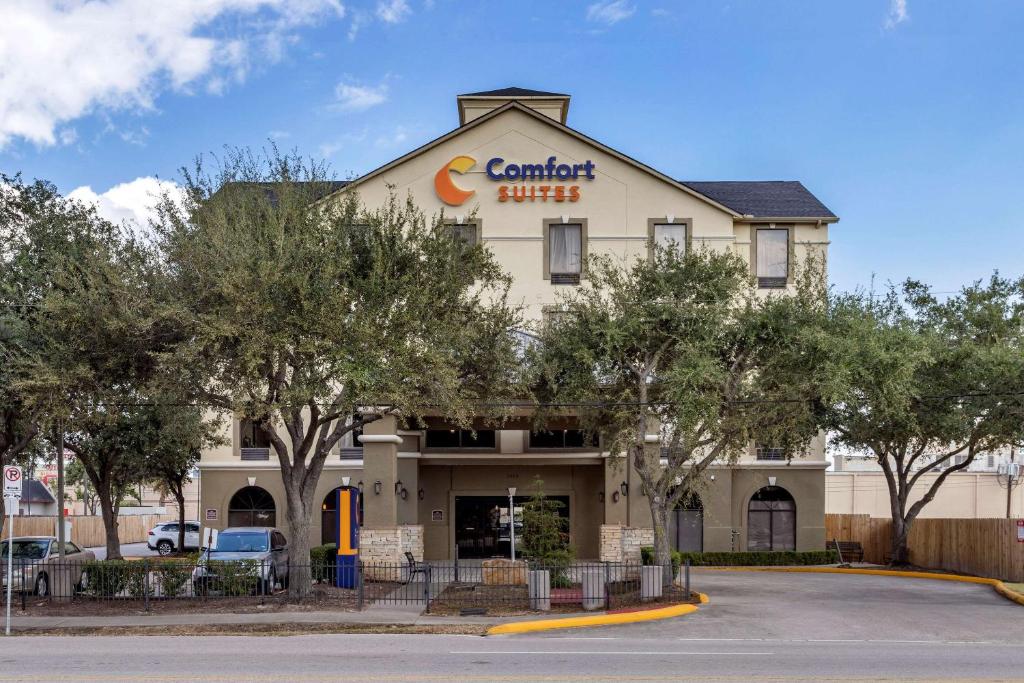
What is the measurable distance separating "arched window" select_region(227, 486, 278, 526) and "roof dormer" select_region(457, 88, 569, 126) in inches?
668

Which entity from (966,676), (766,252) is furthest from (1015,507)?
(966,676)

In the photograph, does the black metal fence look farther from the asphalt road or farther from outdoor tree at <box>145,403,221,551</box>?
outdoor tree at <box>145,403,221,551</box>

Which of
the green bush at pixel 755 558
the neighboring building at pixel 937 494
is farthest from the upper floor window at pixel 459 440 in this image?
the neighboring building at pixel 937 494

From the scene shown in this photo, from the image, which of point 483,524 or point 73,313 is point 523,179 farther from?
point 73,313

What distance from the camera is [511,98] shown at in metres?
42.4

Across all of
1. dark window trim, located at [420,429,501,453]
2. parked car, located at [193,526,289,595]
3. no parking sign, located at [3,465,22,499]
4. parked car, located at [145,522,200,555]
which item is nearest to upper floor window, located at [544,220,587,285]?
dark window trim, located at [420,429,501,453]

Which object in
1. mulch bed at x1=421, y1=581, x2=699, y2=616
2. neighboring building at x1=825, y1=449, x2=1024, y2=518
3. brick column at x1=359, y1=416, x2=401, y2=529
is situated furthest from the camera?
neighboring building at x1=825, y1=449, x2=1024, y2=518

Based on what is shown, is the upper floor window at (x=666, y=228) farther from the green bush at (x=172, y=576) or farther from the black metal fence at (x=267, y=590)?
the green bush at (x=172, y=576)

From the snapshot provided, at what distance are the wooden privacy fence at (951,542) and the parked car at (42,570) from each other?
24734 millimetres

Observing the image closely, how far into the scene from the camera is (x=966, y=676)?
45.3 ft

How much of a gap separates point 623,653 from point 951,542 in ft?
73.0

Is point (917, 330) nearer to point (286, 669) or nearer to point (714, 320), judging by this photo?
point (714, 320)

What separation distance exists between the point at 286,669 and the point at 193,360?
837 cm

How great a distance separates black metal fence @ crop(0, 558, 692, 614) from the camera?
72.5 feet
